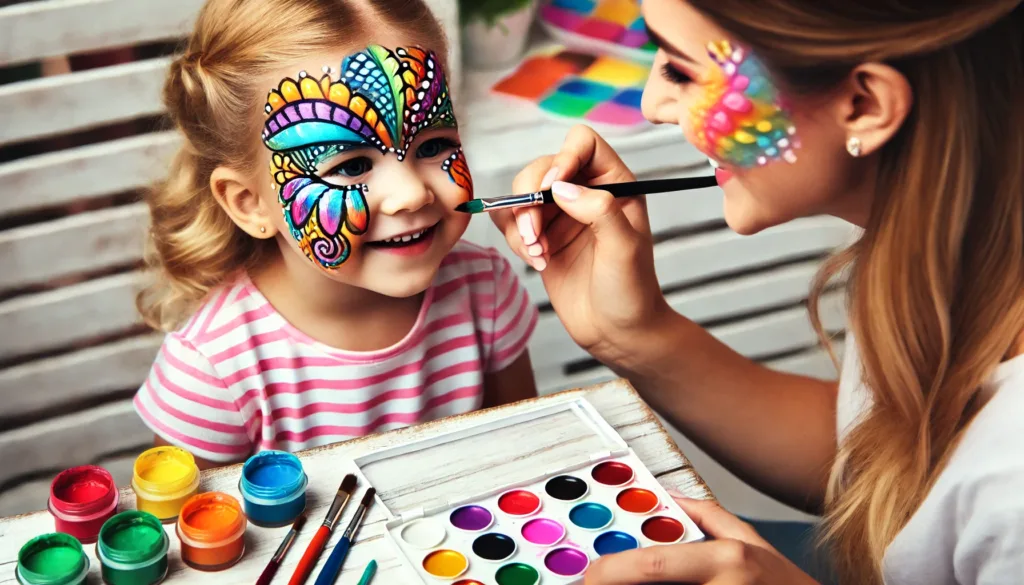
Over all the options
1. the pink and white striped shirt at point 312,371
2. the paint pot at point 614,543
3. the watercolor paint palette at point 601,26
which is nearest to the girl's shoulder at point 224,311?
the pink and white striped shirt at point 312,371

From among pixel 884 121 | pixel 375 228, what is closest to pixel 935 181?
pixel 884 121

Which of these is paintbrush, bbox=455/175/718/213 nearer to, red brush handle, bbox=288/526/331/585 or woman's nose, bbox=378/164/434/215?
woman's nose, bbox=378/164/434/215

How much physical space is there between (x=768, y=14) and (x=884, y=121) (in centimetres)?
11

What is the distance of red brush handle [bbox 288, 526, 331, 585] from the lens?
0.76 meters

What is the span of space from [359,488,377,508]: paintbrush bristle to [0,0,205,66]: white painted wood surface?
2.21 feet

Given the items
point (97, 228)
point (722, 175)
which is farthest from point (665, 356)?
point (97, 228)

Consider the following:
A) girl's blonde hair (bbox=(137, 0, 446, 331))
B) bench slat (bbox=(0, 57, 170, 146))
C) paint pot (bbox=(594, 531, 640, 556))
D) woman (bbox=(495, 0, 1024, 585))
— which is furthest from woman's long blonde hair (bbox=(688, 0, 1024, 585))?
bench slat (bbox=(0, 57, 170, 146))

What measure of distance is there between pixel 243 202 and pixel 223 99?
10 cm

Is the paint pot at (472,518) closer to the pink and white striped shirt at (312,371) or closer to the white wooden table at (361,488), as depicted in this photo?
the white wooden table at (361,488)

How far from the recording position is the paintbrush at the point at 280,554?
A: 77cm

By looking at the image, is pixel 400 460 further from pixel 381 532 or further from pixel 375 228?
pixel 375 228

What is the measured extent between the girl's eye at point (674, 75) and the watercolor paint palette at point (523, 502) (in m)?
0.29

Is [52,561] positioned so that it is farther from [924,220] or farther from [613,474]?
[924,220]

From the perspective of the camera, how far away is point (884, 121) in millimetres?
731
